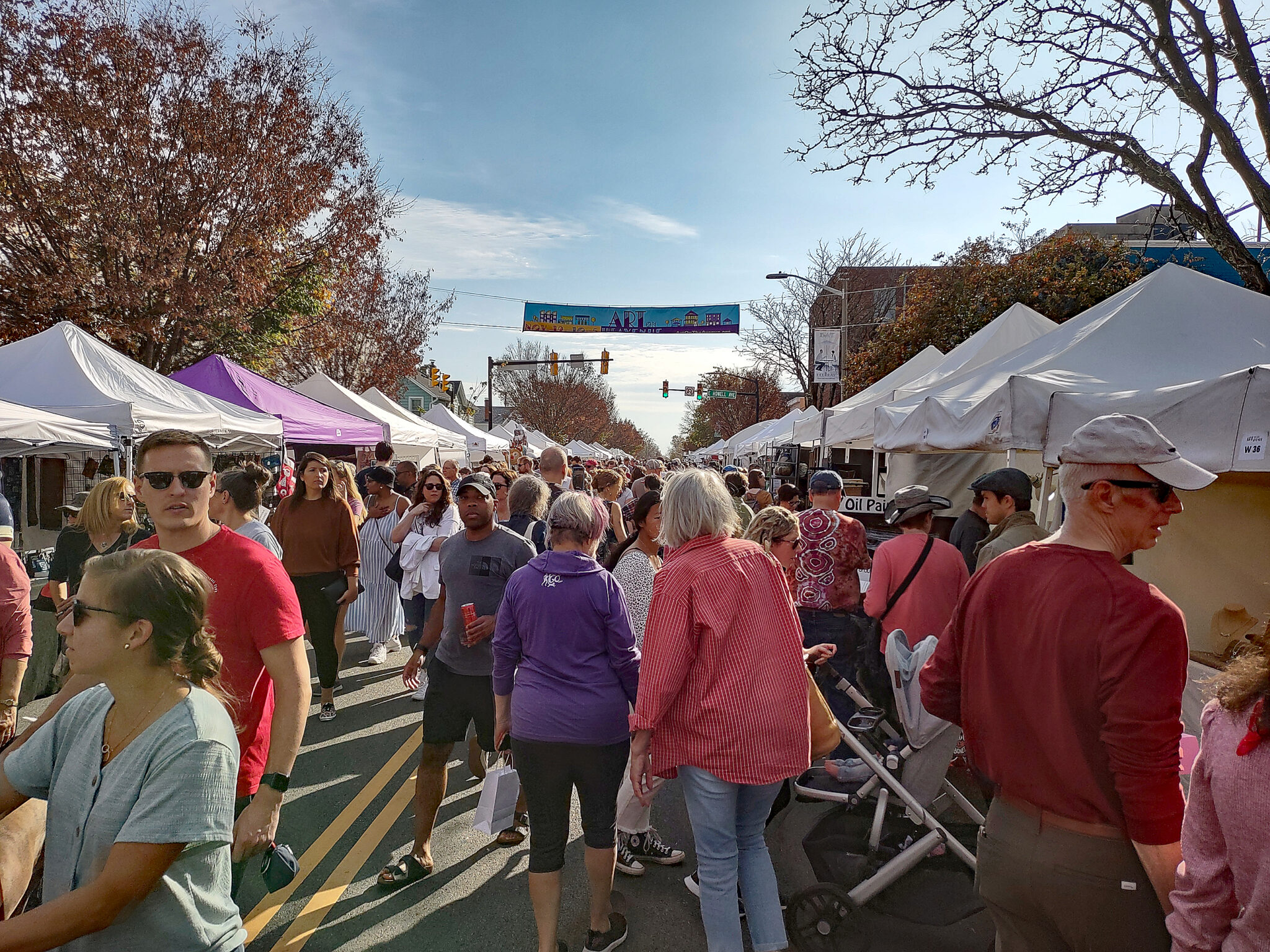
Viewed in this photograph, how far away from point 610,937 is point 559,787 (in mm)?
713

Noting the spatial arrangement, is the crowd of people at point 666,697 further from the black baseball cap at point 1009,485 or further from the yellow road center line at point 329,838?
the yellow road center line at point 329,838

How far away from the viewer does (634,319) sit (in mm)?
34594

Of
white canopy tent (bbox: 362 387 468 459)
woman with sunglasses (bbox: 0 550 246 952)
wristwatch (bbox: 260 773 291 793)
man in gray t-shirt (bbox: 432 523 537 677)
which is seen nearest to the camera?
woman with sunglasses (bbox: 0 550 246 952)

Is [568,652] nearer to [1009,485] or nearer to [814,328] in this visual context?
[1009,485]

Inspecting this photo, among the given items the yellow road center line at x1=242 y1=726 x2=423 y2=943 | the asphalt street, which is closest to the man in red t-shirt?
the yellow road center line at x1=242 y1=726 x2=423 y2=943

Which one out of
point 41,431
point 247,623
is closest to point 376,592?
point 41,431

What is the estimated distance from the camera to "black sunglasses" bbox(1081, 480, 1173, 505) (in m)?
1.88

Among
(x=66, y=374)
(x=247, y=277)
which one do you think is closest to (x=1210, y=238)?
(x=66, y=374)

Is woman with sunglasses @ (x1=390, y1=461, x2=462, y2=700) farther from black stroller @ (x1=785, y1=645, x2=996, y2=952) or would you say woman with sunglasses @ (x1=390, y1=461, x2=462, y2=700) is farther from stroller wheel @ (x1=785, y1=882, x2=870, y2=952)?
stroller wheel @ (x1=785, y1=882, x2=870, y2=952)

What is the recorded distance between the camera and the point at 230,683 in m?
2.42

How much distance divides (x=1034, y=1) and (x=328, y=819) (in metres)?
11.3

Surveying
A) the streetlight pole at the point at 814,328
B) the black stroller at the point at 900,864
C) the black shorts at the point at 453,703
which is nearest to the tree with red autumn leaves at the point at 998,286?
the streetlight pole at the point at 814,328

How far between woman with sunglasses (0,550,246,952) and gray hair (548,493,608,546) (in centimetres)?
146

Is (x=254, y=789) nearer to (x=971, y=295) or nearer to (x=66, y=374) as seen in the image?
(x=66, y=374)
